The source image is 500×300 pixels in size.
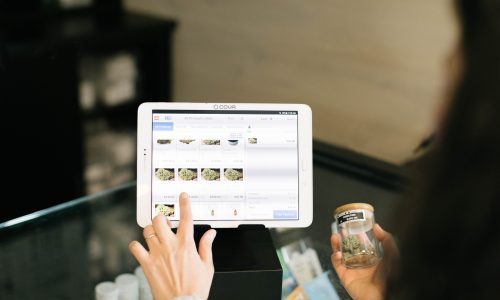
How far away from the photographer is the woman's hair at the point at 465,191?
604 millimetres

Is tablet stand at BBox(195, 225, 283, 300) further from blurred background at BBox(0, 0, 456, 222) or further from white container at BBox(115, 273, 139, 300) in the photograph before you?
blurred background at BBox(0, 0, 456, 222)

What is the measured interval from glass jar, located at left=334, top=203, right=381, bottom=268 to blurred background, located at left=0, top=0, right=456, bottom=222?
1.19 metres

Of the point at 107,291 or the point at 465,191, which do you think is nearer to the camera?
the point at 465,191

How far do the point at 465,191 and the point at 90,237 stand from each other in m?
1.20

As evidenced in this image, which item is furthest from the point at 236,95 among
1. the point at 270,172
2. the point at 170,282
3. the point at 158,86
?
the point at 170,282

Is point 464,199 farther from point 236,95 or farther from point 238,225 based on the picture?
point 236,95

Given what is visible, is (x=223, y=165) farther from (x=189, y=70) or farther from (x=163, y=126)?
(x=189, y=70)

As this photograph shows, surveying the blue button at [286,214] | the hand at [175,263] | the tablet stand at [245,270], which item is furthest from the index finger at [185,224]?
the blue button at [286,214]

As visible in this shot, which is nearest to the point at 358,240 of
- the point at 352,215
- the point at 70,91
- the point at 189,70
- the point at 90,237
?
the point at 352,215

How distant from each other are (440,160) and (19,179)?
2.29 meters

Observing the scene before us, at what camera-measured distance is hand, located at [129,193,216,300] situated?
1099mm

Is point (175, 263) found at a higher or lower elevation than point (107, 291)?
higher

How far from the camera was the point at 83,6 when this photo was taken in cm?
307

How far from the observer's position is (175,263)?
1113mm
